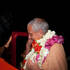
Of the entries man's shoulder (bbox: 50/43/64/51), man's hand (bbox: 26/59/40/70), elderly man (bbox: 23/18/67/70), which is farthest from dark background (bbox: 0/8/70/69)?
man's shoulder (bbox: 50/43/64/51)

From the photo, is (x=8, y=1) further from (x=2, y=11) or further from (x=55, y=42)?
(x=55, y=42)

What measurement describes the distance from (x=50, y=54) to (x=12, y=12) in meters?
2.41

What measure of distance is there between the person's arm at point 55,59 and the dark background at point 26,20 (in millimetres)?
1730

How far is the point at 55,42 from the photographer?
7.33 ft

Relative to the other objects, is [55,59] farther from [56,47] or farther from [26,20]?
[26,20]

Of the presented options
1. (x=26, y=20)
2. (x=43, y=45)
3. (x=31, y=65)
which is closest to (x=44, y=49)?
(x=43, y=45)

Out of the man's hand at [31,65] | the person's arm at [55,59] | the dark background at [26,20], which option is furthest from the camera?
the dark background at [26,20]

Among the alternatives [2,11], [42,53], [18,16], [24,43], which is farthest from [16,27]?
[42,53]

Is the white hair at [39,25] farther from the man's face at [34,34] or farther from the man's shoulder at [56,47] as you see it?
the man's shoulder at [56,47]

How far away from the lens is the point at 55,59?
2131 millimetres

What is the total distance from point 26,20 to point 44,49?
82.8 inches

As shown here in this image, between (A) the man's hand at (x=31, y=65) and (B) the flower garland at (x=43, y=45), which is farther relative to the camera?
(A) the man's hand at (x=31, y=65)

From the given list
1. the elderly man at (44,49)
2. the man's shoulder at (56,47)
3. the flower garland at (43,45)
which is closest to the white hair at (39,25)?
the elderly man at (44,49)

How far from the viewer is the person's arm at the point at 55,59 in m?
2.13
